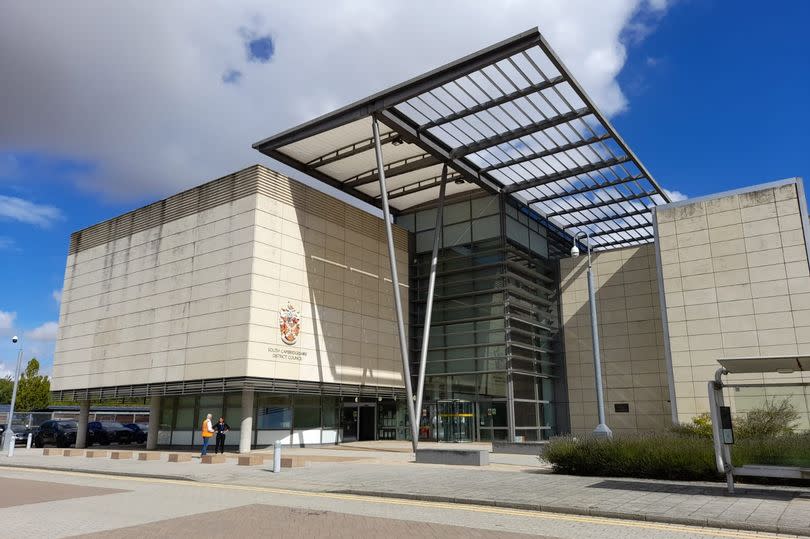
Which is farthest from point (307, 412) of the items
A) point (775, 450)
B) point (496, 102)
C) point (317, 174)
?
point (775, 450)

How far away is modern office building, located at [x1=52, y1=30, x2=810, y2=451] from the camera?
86.3ft

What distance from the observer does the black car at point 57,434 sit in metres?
35.1

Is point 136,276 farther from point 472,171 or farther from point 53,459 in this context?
point 472,171

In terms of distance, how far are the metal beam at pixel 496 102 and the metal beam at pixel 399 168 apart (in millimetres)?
3627

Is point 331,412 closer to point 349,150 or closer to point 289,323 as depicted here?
point 289,323

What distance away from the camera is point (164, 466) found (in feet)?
64.6

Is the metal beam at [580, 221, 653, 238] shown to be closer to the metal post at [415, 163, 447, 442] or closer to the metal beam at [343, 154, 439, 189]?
the metal post at [415, 163, 447, 442]

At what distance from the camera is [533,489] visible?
12320 millimetres

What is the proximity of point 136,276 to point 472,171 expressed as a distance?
19.3 meters

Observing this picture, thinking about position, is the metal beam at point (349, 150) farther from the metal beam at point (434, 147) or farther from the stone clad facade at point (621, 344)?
the stone clad facade at point (621, 344)

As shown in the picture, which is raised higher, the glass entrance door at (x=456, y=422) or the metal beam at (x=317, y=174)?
the metal beam at (x=317, y=174)

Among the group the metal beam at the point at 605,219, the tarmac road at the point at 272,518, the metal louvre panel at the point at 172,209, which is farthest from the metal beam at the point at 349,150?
the tarmac road at the point at 272,518

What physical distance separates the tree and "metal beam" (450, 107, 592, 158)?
56.7m

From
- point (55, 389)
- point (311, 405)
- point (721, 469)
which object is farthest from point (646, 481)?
point (55, 389)
